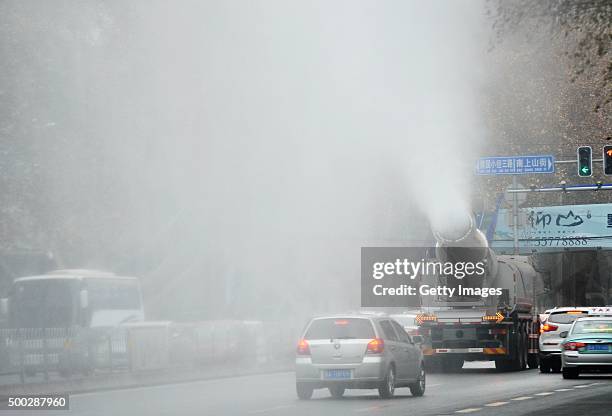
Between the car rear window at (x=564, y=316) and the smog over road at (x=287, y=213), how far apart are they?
6cm

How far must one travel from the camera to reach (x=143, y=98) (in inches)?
2327

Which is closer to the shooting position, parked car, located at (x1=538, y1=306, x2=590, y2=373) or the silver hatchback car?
the silver hatchback car

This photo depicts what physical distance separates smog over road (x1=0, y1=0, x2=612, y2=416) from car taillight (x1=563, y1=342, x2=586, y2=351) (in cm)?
8

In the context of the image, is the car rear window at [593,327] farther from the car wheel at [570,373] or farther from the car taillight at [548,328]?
the car taillight at [548,328]

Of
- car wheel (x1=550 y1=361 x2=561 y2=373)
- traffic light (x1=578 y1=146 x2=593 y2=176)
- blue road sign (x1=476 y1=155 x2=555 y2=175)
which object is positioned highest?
blue road sign (x1=476 y1=155 x2=555 y2=175)

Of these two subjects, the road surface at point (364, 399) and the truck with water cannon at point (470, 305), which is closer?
the road surface at point (364, 399)

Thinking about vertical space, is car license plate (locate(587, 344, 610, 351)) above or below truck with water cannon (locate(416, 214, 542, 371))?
below

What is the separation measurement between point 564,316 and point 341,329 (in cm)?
1263

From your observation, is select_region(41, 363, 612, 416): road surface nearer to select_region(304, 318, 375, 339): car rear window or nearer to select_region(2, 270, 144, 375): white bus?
select_region(304, 318, 375, 339): car rear window

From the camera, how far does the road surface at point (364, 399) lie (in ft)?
69.5

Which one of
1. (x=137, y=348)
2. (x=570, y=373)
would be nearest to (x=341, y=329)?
(x=570, y=373)

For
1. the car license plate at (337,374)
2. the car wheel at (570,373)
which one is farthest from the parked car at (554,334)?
the car license plate at (337,374)

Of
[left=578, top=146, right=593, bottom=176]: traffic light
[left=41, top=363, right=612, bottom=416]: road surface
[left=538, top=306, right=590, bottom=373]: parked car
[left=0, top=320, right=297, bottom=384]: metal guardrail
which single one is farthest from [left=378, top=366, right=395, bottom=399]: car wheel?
[left=578, top=146, right=593, bottom=176]: traffic light

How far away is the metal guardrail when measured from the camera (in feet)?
101
